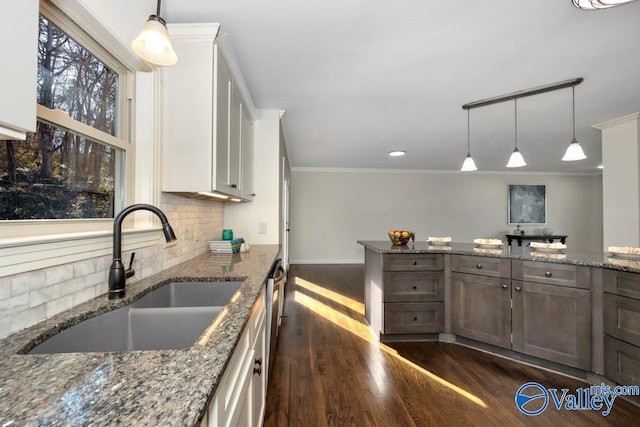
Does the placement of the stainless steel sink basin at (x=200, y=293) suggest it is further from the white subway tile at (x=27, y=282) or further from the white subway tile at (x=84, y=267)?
the white subway tile at (x=27, y=282)

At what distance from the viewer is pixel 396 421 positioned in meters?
1.57

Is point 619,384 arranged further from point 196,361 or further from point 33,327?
point 33,327

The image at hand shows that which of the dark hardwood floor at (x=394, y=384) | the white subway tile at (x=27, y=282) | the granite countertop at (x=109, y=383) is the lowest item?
the dark hardwood floor at (x=394, y=384)

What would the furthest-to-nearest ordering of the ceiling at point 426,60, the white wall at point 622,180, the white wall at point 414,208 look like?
the white wall at point 414,208 → the white wall at point 622,180 → the ceiling at point 426,60

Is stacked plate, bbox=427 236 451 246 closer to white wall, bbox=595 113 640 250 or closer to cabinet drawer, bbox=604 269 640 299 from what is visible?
cabinet drawer, bbox=604 269 640 299

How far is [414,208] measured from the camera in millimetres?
7094

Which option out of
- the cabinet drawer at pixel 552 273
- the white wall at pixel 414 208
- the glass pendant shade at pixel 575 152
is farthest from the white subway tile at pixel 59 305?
the white wall at pixel 414 208

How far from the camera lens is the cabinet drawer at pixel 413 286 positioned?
2.59m

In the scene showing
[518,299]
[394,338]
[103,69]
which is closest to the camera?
[103,69]

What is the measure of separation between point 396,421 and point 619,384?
1.53 m

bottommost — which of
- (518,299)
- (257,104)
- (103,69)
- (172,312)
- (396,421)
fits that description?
(396,421)

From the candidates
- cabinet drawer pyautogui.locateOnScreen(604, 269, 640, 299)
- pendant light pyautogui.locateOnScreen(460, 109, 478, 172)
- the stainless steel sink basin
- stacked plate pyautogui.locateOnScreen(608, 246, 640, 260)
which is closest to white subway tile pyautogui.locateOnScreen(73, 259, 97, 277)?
the stainless steel sink basin

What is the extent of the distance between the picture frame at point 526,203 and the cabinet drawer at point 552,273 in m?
6.05

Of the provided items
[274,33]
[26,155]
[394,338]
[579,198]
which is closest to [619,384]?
[394,338]
